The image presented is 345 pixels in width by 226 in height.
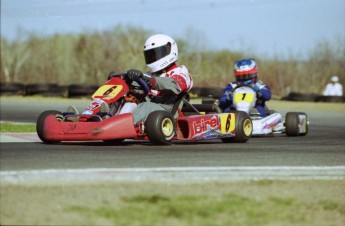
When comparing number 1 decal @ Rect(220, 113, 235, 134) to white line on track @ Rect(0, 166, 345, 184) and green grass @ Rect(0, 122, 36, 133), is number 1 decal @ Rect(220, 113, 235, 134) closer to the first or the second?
white line on track @ Rect(0, 166, 345, 184)

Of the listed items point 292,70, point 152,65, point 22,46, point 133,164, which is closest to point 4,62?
point 22,46

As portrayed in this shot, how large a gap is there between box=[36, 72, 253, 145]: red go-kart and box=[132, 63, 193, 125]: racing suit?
101 millimetres

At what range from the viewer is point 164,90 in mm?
9820

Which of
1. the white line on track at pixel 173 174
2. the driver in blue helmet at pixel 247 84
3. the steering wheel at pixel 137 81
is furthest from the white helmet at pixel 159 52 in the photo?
the white line on track at pixel 173 174

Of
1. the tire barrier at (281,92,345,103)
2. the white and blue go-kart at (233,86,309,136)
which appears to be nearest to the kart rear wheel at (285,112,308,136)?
the white and blue go-kart at (233,86,309,136)

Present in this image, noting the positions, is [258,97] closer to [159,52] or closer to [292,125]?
[292,125]

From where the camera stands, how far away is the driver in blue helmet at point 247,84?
12.8 m

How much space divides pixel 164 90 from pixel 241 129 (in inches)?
45.9

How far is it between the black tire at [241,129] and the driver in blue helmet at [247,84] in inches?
86.0

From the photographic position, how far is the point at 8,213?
535 centimetres

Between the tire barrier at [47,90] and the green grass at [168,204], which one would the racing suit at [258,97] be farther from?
the tire barrier at [47,90]

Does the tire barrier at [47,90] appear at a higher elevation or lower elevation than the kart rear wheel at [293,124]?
lower

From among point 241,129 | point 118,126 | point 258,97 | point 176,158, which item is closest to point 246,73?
point 258,97

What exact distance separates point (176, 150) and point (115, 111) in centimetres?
133
